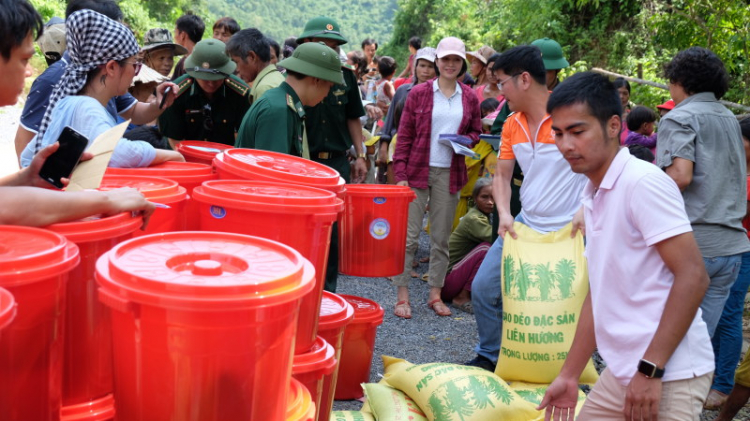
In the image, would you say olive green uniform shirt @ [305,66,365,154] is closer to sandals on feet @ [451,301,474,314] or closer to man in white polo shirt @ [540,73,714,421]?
sandals on feet @ [451,301,474,314]

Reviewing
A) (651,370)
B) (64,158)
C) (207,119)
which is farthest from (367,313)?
(64,158)

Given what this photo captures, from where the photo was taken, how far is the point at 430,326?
539 cm

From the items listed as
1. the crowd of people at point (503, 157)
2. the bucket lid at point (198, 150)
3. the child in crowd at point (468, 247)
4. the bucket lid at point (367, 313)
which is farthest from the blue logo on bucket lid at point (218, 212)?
the child in crowd at point (468, 247)

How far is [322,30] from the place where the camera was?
18.4 feet

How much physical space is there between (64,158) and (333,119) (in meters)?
2.89

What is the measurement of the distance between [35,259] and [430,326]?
4.10 metres

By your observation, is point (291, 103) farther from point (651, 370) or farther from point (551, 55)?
point (651, 370)

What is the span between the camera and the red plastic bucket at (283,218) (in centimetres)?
231

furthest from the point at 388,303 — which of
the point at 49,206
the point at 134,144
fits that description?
the point at 49,206

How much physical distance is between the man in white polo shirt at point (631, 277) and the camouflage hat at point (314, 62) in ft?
6.14

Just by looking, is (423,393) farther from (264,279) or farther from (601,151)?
(264,279)

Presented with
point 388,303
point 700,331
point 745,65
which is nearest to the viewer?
point 700,331

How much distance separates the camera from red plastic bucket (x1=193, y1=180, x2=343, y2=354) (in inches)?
90.8

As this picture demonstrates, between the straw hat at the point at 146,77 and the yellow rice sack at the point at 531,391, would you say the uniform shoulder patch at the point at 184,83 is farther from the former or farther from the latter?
the yellow rice sack at the point at 531,391
